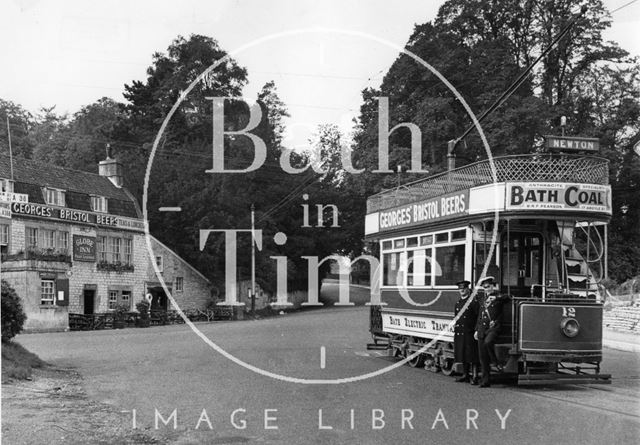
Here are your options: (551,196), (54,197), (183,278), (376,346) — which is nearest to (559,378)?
(551,196)

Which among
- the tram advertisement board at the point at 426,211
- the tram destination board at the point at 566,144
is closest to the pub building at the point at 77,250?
the tram advertisement board at the point at 426,211

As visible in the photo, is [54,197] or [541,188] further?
[54,197]

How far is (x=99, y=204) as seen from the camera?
5009 centimetres

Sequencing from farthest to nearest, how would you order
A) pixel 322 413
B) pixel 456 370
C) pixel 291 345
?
pixel 291 345 → pixel 456 370 → pixel 322 413

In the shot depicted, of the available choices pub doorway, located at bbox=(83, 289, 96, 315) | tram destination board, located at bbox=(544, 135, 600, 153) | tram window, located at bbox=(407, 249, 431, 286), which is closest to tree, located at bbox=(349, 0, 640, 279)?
pub doorway, located at bbox=(83, 289, 96, 315)

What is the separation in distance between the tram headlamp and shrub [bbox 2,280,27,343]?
33.7ft

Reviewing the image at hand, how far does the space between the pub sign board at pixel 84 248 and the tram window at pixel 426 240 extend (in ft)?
106

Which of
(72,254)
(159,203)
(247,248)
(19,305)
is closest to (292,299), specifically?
(247,248)

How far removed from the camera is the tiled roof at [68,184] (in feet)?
147

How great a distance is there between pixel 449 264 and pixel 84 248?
112ft

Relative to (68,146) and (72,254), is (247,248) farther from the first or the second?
(68,146)

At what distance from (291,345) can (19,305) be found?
28.8 ft

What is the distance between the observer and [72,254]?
147 ft

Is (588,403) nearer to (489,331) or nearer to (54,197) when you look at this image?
(489,331)
